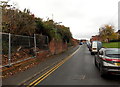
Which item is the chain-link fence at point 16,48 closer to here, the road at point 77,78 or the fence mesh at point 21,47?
the fence mesh at point 21,47

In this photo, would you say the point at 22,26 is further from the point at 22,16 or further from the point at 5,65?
the point at 5,65

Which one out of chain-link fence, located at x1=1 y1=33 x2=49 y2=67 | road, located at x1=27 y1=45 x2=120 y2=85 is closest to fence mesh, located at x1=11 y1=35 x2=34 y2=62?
chain-link fence, located at x1=1 y1=33 x2=49 y2=67

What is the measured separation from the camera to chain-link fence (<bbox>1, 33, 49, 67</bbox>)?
30.5ft

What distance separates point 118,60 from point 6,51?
696 cm

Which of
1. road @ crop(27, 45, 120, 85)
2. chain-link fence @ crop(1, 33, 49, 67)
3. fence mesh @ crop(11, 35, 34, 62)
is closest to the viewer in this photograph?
road @ crop(27, 45, 120, 85)

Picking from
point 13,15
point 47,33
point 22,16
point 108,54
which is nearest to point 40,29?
point 47,33

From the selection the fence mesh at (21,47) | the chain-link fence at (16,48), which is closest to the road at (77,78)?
the chain-link fence at (16,48)

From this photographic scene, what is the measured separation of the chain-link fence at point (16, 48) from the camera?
366 inches

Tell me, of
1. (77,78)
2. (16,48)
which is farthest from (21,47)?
(77,78)

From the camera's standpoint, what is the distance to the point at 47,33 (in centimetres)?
1977

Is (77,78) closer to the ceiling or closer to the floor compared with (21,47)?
closer to the floor

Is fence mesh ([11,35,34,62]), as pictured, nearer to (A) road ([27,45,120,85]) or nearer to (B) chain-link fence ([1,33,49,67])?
(B) chain-link fence ([1,33,49,67])

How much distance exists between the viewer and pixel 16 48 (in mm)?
10664

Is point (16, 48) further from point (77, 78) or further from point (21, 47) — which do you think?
point (77, 78)
